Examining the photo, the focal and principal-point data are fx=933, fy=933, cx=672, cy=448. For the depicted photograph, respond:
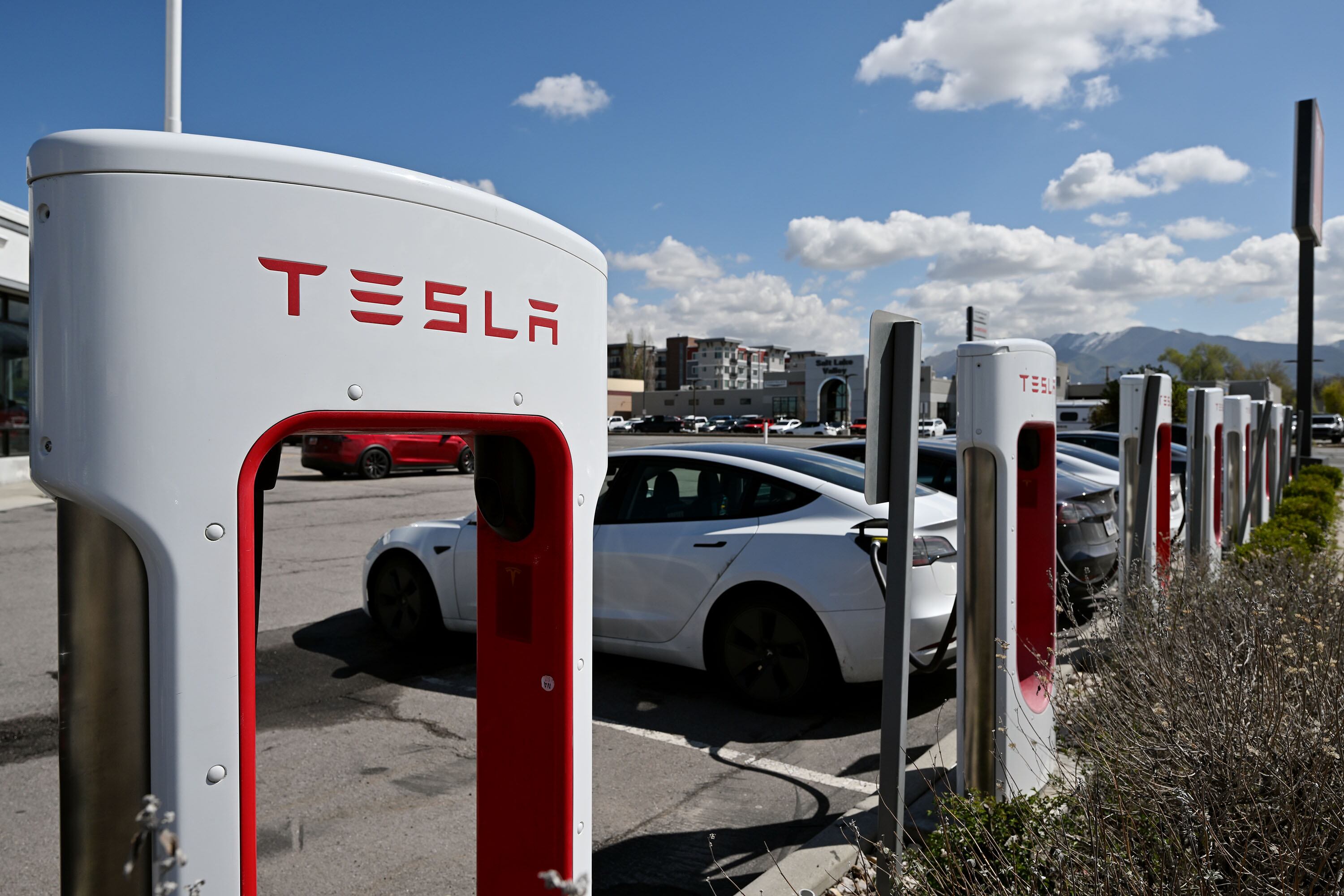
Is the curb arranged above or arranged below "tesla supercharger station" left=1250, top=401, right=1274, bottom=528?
below

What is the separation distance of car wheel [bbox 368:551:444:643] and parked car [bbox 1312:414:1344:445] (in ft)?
204

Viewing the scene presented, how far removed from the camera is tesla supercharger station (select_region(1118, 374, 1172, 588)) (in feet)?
18.8

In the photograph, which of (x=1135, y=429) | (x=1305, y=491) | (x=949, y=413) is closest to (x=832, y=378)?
(x=949, y=413)

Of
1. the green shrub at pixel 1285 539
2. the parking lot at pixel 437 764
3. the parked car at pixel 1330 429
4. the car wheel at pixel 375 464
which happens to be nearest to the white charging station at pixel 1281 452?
the green shrub at pixel 1285 539

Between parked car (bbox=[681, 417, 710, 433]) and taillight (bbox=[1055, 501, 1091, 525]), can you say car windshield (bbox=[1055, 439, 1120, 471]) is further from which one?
parked car (bbox=[681, 417, 710, 433])

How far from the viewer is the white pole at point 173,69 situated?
1.70 m

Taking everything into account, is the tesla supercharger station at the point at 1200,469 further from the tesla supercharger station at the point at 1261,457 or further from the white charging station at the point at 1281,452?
the white charging station at the point at 1281,452

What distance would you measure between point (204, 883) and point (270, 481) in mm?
718

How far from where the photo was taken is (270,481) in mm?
1809

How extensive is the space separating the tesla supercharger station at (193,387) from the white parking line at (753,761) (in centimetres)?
326

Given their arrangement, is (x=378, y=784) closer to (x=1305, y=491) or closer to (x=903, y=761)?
(x=903, y=761)

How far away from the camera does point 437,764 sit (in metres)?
4.53

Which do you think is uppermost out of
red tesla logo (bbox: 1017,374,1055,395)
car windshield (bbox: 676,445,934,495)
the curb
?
red tesla logo (bbox: 1017,374,1055,395)

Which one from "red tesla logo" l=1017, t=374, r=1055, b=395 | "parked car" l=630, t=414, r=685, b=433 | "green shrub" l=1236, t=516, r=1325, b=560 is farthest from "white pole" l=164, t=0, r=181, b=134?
"parked car" l=630, t=414, r=685, b=433
